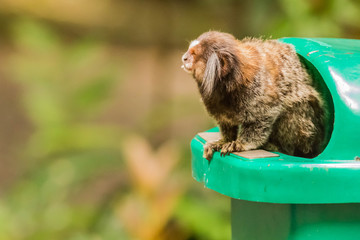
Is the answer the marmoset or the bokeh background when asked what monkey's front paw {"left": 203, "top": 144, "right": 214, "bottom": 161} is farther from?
the bokeh background

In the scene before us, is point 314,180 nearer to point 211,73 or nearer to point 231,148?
point 231,148

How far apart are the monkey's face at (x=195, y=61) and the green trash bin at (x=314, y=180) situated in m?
0.39

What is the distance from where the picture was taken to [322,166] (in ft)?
4.84

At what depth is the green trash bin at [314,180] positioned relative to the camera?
4.83ft

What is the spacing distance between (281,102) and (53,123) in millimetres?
2845

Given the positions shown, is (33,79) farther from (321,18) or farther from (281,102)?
(281,102)

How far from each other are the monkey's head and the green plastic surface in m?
0.27

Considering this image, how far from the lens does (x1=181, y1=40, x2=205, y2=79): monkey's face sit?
6.56 feet

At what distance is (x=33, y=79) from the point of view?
4.60m

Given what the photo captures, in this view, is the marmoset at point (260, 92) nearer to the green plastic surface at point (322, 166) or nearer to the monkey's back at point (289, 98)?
the monkey's back at point (289, 98)

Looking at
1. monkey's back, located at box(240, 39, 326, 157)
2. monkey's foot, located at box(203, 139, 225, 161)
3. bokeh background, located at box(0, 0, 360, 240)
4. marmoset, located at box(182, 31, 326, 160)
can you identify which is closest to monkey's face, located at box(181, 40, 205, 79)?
marmoset, located at box(182, 31, 326, 160)

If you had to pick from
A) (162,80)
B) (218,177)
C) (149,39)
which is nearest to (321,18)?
(218,177)

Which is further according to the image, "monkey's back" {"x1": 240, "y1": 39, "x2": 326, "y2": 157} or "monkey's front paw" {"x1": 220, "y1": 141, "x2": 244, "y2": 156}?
"monkey's back" {"x1": 240, "y1": 39, "x2": 326, "y2": 157}

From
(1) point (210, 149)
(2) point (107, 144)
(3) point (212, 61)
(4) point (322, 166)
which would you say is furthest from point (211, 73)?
A: (2) point (107, 144)
